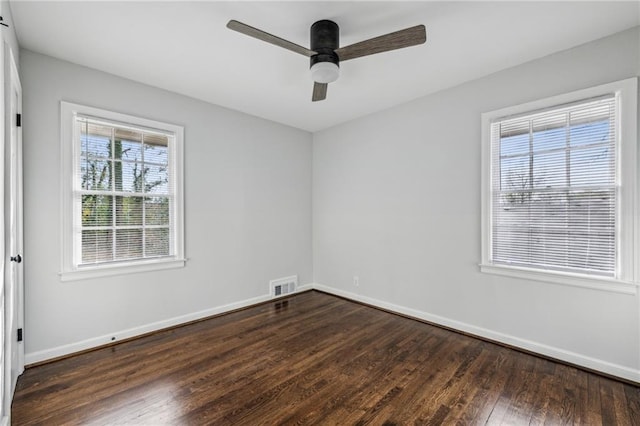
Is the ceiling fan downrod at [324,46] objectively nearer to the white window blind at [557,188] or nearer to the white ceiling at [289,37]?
the white ceiling at [289,37]

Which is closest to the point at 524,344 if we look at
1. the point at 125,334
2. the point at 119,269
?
the point at 125,334

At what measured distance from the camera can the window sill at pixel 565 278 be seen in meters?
2.38

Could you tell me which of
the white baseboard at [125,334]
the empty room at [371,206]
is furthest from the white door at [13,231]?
the white baseboard at [125,334]

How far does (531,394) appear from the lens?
2191 mm

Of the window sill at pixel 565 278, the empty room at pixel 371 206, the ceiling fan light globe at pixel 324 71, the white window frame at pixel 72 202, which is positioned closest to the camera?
the empty room at pixel 371 206

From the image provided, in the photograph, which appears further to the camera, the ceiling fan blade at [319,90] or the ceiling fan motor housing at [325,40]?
the ceiling fan blade at [319,90]

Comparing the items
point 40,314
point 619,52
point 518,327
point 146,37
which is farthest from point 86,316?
point 619,52

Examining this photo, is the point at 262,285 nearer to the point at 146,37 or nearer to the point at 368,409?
the point at 368,409

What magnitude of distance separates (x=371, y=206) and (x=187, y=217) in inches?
97.3

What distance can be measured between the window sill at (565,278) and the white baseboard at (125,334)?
125 inches

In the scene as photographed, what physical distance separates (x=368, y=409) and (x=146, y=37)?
3.37m

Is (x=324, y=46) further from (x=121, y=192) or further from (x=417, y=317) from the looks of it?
(x=417, y=317)

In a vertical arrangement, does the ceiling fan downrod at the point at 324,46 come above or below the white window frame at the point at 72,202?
above

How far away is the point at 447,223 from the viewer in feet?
11.3
